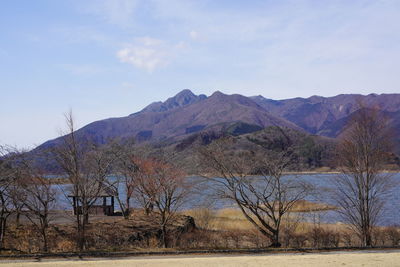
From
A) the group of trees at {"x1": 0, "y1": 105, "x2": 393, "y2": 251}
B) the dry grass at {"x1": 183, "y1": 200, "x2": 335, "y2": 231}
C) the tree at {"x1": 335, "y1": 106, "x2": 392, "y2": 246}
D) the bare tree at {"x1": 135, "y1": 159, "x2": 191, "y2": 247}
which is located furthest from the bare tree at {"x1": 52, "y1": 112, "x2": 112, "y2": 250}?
the tree at {"x1": 335, "y1": 106, "x2": 392, "y2": 246}

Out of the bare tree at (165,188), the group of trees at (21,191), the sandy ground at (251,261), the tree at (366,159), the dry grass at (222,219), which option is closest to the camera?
the sandy ground at (251,261)

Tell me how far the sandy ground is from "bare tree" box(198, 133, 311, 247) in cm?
354

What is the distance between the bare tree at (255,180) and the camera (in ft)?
71.0

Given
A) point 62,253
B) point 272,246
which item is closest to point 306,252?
point 272,246

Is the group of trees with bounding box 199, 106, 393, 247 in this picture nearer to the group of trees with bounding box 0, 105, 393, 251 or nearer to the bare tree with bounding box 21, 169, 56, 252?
the group of trees with bounding box 0, 105, 393, 251

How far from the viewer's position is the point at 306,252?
19750 mm

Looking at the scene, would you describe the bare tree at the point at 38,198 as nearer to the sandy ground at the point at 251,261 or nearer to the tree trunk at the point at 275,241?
the sandy ground at the point at 251,261

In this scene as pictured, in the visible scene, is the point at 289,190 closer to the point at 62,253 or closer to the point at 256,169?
the point at 256,169

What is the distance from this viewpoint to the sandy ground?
16362 mm

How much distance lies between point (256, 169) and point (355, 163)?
536cm

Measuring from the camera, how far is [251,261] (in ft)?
55.8

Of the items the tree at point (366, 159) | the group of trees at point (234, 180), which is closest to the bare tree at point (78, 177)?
the group of trees at point (234, 180)

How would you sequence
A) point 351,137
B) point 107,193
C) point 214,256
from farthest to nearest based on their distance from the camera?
point 107,193
point 351,137
point 214,256

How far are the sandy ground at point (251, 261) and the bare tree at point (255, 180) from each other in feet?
11.6
